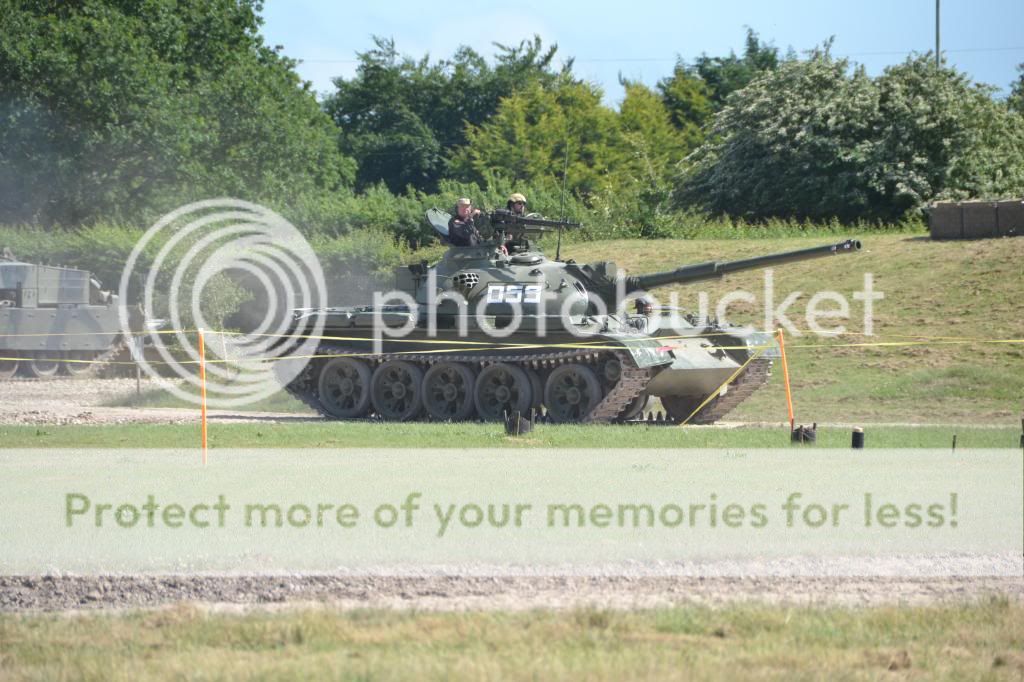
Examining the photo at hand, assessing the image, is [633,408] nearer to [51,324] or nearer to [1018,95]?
[51,324]

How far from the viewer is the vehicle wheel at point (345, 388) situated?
2180cm

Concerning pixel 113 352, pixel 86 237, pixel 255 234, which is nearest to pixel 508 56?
pixel 255 234

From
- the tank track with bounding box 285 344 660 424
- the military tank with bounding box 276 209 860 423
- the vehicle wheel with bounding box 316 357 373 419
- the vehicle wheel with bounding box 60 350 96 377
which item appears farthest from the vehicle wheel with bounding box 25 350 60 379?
the military tank with bounding box 276 209 860 423

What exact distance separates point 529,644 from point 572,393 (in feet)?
43.2

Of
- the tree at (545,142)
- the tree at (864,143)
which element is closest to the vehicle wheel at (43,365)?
the tree at (864,143)

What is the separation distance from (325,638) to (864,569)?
3393 mm

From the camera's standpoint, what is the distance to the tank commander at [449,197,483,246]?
70.3ft

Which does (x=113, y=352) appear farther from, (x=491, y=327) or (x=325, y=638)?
(x=325, y=638)

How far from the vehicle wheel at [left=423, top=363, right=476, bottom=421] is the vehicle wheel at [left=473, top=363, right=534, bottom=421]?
0.59ft

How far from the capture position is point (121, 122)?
45688mm

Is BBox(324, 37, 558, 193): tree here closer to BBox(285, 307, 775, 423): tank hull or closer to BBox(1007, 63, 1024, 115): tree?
BBox(1007, 63, 1024, 115): tree

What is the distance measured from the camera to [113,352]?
31828mm

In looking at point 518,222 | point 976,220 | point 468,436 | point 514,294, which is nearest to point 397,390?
point 514,294

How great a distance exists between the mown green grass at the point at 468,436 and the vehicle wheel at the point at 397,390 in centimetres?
274
